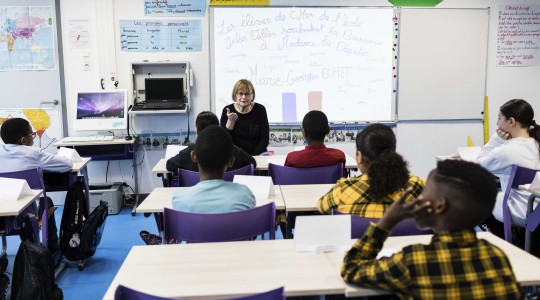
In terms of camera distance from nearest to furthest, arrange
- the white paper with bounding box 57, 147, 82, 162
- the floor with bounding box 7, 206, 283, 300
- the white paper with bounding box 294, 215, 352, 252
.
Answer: the white paper with bounding box 294, 215, 352, 252, the floor with bounding box 7, 206, 283, 300, the white paper with bounding box 57, 147, 82, 162

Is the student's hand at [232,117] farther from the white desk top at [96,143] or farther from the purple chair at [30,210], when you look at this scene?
the purple chair at [30,210]

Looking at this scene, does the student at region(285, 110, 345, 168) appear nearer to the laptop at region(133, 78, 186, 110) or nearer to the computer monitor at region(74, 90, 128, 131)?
the laptop at region(133, 78, 186, 110)

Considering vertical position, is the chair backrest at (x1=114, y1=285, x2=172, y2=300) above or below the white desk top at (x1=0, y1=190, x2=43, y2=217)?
above

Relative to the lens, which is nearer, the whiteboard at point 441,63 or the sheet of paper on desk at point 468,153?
the sheet of paper on desk at point 468,153

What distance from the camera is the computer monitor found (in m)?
5.10

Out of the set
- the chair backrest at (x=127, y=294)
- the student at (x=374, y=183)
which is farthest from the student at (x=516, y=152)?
the chair backrest at (x=127, y=294)

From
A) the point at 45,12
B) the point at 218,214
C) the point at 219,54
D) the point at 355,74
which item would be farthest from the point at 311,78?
the point at 218,214

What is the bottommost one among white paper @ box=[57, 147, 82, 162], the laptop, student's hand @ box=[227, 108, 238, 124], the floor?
the floor

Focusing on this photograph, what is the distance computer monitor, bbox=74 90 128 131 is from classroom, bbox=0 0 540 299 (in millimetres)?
22

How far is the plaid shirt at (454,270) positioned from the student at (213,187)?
909mm

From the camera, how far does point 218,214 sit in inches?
75.7

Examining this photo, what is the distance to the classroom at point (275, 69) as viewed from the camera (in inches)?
205

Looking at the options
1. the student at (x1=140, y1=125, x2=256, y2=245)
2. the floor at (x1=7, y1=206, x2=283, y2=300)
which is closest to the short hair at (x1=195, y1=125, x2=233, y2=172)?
the student at (x1=140, y1=125, x2=256, y2=245)

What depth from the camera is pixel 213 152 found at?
215 centimetres
